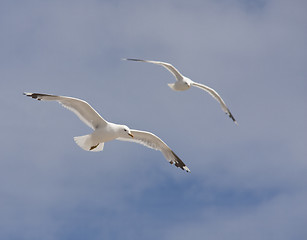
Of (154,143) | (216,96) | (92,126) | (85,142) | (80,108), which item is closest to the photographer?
(80,108)

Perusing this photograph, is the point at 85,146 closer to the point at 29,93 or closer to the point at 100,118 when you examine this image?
the point at 100,118

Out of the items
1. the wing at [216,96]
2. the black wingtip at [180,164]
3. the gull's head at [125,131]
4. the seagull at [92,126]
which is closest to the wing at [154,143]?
the black wingtip at [180,164]

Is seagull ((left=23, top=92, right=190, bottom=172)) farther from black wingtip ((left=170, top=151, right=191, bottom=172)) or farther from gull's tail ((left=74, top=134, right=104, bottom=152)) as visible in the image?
black wingtip ((left=170, top=151, right=191, bottom=172))

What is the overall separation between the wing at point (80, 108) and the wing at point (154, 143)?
131cm

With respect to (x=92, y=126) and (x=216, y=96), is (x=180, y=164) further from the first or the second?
(x=216, y=96)

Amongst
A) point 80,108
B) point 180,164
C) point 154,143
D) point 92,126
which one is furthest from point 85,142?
point 180,164

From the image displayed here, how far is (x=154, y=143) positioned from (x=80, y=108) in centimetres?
279

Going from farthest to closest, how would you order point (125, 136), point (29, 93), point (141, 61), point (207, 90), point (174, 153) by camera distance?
point (207, 90)
point (141, 61)
point (174, 153)
point (125, 136)
point (29, 93)

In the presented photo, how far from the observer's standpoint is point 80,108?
13.9 metres

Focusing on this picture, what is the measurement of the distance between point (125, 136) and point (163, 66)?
607 cm

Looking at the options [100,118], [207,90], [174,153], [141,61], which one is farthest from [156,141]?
[207,90]

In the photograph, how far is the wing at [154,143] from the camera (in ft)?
50.3

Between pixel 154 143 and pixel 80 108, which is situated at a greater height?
pixel 154 143

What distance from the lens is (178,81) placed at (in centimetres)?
2025
